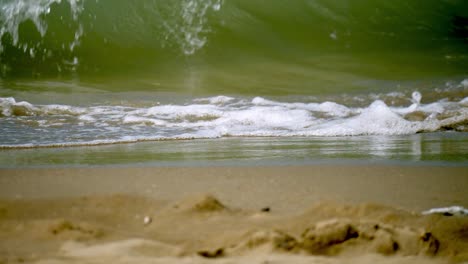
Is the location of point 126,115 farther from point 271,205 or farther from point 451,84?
point 451,84

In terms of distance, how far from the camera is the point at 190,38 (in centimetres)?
1303

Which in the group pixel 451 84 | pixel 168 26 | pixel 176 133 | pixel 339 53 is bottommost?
pixel 176 133

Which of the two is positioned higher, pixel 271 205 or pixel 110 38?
pixel 110 38

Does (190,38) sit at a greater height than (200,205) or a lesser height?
greater

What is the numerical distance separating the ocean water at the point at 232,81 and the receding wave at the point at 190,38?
4 cm

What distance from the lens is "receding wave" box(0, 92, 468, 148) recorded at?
602cm

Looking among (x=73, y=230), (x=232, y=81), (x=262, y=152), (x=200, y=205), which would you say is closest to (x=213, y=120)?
(x=262, y=152)

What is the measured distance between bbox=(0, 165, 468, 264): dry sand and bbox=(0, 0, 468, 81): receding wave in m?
8.75

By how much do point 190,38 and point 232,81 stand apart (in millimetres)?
2870

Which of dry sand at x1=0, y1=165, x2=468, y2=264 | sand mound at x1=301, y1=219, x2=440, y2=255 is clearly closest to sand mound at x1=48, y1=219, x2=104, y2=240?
dry sand at x1=0, y1=165, x2=468, y2=264

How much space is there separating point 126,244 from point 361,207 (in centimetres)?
110

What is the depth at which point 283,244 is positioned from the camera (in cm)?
185

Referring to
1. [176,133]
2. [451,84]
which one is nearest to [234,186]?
[176,133]

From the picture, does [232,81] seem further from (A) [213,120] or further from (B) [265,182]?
(B) [265,182]
